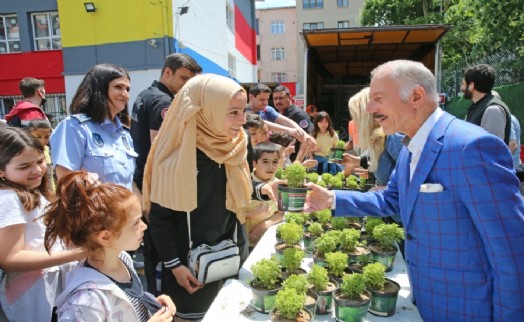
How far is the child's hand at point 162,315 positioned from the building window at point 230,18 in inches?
727

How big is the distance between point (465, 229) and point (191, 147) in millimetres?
1336

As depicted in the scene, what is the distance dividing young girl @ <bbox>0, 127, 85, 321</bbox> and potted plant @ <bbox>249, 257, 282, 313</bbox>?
830 mm

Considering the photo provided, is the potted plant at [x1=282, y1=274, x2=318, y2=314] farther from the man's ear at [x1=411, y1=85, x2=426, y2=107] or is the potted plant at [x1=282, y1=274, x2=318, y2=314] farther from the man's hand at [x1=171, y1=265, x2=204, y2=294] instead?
the man's ear at [x1=411, y1=85, x2=426, y2=107]

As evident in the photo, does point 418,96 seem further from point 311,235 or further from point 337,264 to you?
point 311,235

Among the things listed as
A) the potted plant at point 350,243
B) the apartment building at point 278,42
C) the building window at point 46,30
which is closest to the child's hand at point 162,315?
the potted plant at point 350,243

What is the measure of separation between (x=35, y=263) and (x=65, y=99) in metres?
14.3

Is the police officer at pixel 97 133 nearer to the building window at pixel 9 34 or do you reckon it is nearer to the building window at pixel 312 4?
the building window at pixel 9 34

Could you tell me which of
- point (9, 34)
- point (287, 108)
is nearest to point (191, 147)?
point (287, 108)

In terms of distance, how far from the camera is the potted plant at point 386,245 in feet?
7.06

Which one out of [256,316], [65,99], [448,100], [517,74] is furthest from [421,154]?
[65,99]

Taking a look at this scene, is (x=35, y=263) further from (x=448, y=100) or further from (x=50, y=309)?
(x=448, y=100)

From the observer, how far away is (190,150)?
1938mm

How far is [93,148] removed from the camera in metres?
2.48

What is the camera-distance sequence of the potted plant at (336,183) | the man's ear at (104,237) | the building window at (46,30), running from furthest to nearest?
the building window at (46,30)
the potted plant at (336,183)
the man's ear at (104,237)
